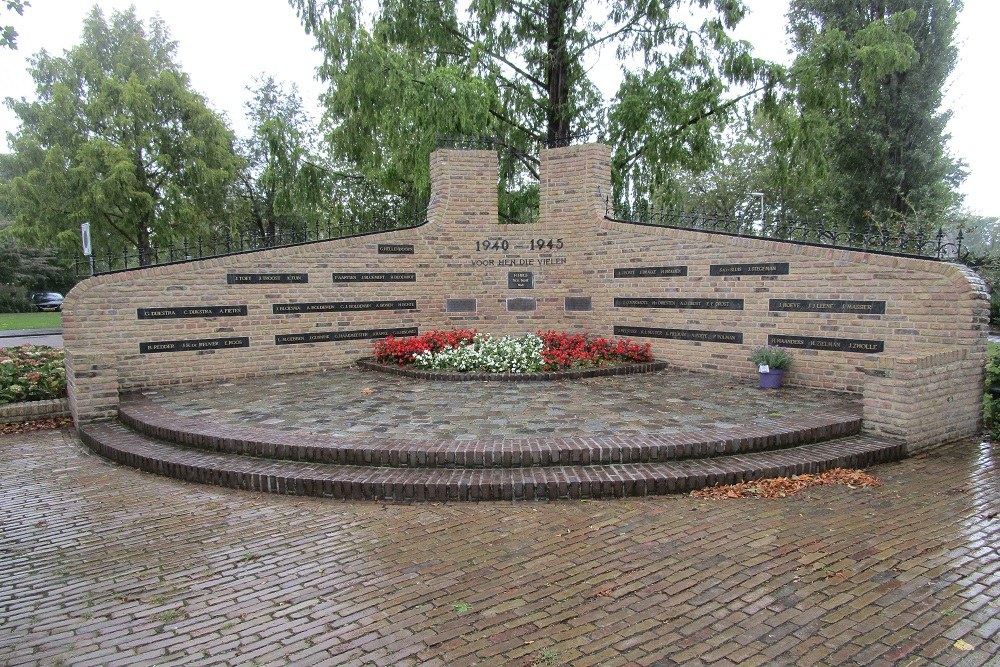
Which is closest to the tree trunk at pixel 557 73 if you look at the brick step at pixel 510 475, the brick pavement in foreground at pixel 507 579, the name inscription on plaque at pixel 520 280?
the name inscription on plaque at pixel 520 280

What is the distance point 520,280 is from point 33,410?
790 centimetres

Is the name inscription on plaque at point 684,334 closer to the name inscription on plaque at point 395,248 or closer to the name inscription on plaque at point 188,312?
the name inscription on plaque at point 395,248

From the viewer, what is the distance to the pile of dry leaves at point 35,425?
8289 millimetres

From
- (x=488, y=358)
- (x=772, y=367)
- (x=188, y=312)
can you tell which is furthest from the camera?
(x=488, y=358)

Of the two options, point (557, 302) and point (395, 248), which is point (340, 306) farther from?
point (557, 302)

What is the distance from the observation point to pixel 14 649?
3271 millimetres

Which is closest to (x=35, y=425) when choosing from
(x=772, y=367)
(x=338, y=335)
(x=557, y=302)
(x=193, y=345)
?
(x=193, y=345)

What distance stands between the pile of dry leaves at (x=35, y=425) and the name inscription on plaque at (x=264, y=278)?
3001 mm

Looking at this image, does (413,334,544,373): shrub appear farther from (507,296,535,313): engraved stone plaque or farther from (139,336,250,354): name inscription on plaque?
(139,336,250,354): name inscription on plaque

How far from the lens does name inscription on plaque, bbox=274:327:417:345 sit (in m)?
10.5

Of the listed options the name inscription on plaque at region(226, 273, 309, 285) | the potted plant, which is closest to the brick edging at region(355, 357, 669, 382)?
the potted plant

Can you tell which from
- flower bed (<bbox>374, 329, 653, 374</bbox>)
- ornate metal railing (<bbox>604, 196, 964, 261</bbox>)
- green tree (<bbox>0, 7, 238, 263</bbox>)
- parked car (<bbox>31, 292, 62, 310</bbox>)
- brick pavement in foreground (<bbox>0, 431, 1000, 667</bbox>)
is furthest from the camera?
parked car (<bbox>31, 292, 62, 310</bbox>)

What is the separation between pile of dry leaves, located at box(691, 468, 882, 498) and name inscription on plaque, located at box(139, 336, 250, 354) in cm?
766

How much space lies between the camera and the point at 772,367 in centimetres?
856
